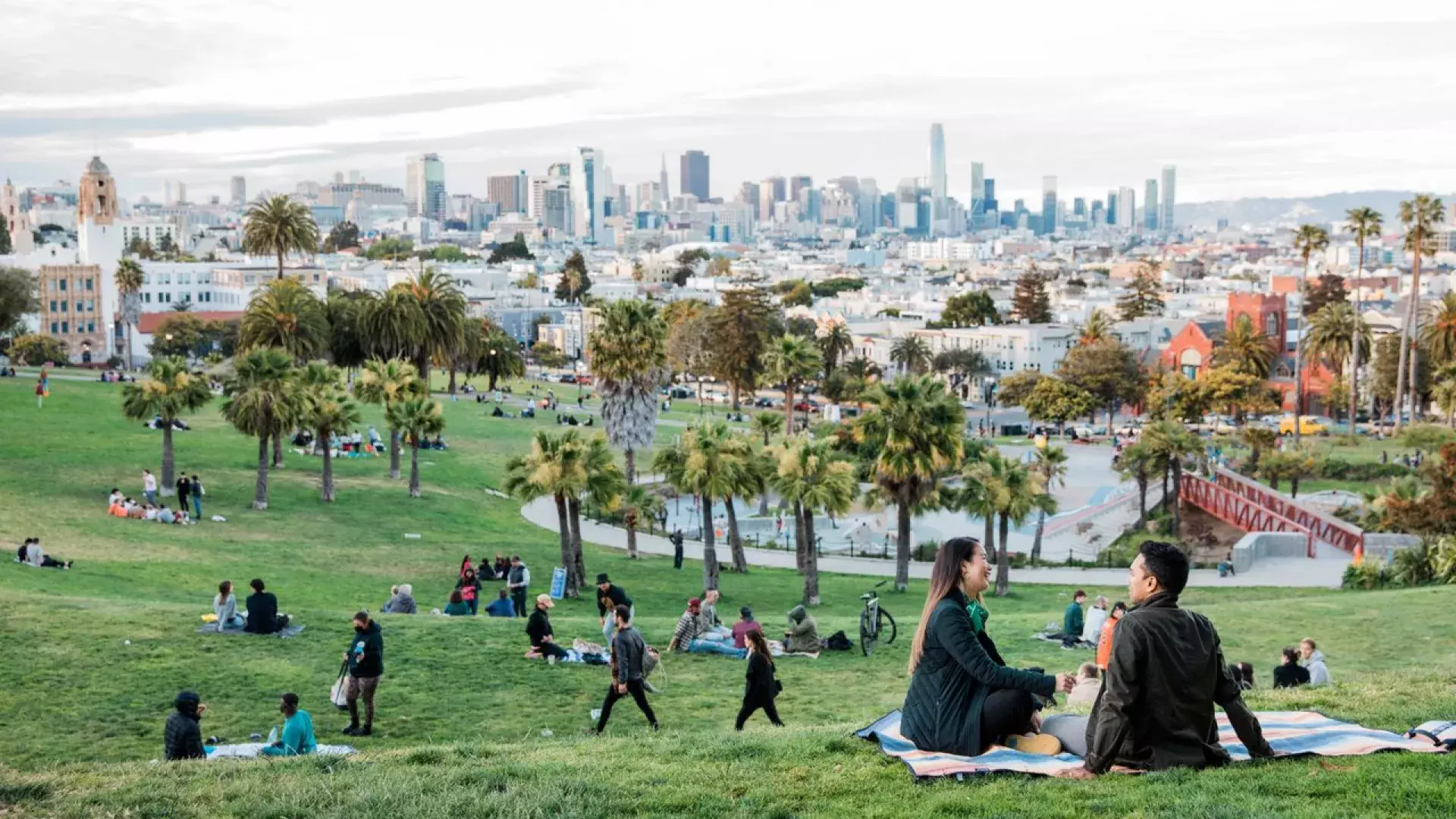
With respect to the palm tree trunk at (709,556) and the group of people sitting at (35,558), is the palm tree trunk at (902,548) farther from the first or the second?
the group of people sitting at (35,558)

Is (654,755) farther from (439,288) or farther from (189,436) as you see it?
(439,288)

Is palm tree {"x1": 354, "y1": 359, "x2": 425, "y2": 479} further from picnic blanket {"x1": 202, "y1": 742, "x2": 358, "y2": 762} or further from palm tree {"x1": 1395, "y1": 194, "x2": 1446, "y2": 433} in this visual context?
palm tree {"x1": 1395, "y1": 194, "x2": 1446, "y2": 433}

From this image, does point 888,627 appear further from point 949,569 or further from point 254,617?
point 949,569

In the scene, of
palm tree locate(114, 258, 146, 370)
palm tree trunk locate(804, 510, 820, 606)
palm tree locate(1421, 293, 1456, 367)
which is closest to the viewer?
palm tree trunk locate(804, 510, 820, 606)

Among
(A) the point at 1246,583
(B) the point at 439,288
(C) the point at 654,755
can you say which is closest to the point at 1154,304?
(B) the point at 439,288

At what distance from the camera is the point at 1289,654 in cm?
1527

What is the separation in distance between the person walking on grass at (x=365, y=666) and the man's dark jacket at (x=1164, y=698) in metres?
8.16

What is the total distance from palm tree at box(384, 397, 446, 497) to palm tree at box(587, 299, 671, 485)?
747 centimetres

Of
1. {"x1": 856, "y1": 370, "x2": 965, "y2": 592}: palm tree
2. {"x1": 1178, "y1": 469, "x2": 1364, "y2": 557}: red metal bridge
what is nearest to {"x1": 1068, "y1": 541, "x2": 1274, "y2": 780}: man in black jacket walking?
{"x1": 856, "y1": 370, "x2": 965, "y2": 592}: palm tree

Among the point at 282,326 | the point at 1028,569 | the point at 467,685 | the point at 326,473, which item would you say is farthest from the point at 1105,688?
the point at 282,326

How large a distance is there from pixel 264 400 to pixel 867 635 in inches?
864

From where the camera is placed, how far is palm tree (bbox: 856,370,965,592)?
32.2 metres

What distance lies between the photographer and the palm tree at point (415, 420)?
41.6m

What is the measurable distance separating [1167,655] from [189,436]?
4406 cm
